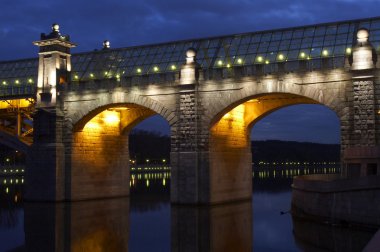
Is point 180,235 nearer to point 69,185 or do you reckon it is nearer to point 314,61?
point 314,61

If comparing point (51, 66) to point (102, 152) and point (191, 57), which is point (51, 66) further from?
point (191, 57)

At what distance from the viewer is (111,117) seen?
48406mm

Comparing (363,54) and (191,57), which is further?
(191,57)

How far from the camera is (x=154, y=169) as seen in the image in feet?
408

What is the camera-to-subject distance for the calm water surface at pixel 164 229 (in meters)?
24.3

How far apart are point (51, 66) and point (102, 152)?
781cm

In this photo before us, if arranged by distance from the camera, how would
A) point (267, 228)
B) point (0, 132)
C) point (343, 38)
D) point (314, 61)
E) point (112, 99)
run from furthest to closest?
point (0, 132)
point (112, 99)
point (343, 38)
point (314, 61)
point (267, 228)

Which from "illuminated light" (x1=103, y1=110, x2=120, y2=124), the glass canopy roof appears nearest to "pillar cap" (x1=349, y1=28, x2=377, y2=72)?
the glass canopy roof

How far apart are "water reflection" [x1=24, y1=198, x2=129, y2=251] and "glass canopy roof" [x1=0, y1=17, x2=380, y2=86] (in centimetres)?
1061

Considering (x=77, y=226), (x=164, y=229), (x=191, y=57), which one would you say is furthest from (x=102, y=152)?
(x=164, y=229)

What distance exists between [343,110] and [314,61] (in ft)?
12.1

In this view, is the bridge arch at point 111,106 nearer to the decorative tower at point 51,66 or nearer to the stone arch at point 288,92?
the decorative tower at point 51,66

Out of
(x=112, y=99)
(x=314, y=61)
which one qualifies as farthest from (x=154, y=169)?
(x=314, y=61)

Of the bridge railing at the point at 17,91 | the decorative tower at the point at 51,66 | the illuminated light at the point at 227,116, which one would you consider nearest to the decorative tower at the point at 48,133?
the decorative tower at the point at 51,66
